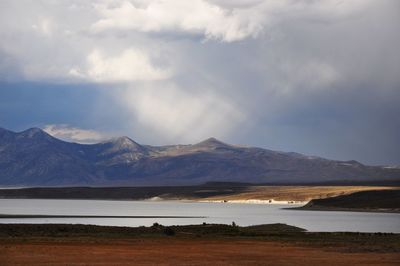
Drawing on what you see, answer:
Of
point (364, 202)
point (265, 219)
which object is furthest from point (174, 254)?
point (364, 202)

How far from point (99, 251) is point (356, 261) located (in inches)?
693

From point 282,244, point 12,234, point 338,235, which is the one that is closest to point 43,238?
point 12,234

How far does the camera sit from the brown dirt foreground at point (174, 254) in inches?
1962

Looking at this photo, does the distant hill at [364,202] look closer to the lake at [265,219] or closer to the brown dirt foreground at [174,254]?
the lake at [265,219]

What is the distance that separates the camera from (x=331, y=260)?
52.1 m

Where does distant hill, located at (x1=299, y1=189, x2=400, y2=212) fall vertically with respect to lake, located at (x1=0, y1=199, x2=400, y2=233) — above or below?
above

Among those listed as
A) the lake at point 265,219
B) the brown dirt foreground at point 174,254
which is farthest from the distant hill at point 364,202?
the brown dirt foreground at point 174,254

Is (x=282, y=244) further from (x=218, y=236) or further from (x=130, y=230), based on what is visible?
(x=130, y=230)

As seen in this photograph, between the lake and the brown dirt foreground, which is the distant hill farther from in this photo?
the brown dirt foreground

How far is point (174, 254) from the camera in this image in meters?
55.4

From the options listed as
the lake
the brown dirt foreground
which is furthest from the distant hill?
the brown dirt foreground

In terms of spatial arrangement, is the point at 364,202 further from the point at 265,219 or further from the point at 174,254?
the point at 174,254

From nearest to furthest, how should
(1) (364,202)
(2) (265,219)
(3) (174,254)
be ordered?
(3) (174,254) → (2) (265,219) → (1) (364,202)

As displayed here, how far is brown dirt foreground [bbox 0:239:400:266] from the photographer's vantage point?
164ft
